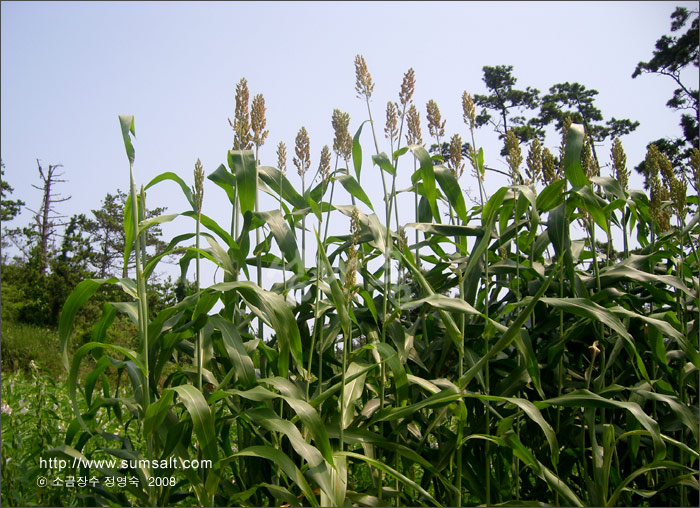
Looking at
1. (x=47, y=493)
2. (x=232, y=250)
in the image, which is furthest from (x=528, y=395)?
(x=47, y=493)

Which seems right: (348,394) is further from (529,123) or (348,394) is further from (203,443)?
(529,123)

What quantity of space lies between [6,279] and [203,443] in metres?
10.6

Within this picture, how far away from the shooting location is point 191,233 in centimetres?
145

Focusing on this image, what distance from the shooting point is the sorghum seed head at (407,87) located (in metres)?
1.52

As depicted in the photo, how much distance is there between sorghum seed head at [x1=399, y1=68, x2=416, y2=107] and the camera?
152 cm

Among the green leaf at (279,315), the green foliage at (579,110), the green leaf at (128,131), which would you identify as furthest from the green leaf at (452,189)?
the green foliage at (579,110)

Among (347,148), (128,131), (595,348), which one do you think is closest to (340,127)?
(347,148)

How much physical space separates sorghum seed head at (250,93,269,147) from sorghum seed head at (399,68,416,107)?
0.40 meters

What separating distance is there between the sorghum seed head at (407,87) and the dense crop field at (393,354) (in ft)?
0.19

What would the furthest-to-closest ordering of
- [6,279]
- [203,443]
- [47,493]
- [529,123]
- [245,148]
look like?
1. [529,123]
2. [6,279]
3. [47,493]
4. [245,148]
5. [203,443]

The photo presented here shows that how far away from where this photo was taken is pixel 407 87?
154 cm

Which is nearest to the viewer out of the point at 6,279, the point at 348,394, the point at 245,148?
the point at 348,394

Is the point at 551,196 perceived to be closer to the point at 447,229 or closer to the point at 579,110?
the point at 447,229

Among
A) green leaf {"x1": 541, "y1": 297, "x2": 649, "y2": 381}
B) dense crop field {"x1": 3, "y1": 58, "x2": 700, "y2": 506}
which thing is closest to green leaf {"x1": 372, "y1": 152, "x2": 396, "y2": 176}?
dense crop field {"x1": 3, "y1": 58, "x2": 700, "y2": 506}
